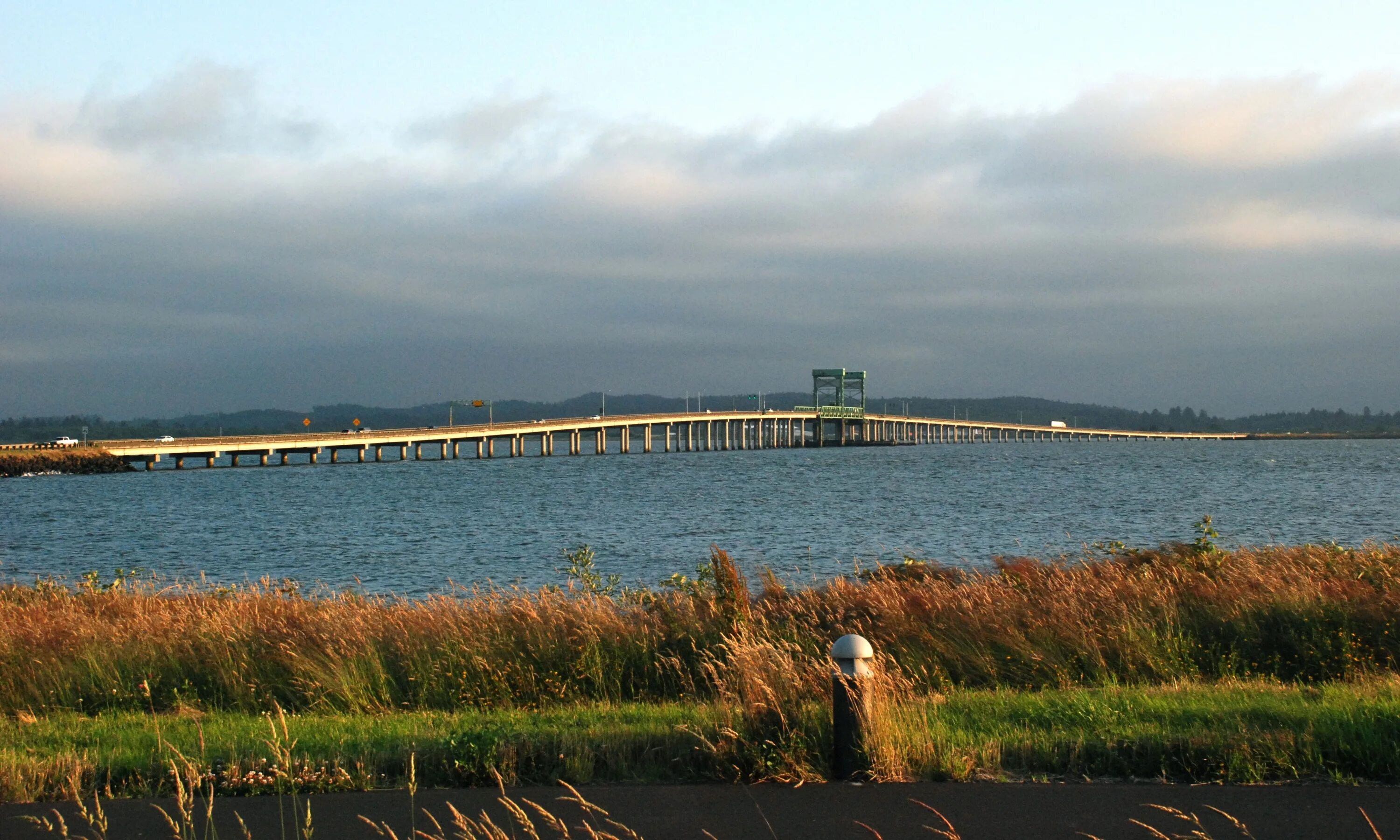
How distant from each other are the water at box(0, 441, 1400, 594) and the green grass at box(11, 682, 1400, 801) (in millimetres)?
20719

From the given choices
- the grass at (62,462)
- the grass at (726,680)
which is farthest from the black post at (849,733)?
the grass at (62,462)

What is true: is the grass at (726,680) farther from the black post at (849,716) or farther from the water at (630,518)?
the water at (630,518)

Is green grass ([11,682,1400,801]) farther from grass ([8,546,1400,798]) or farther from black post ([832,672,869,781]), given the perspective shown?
black post ([832,672,869,781])

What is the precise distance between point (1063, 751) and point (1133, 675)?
408cm

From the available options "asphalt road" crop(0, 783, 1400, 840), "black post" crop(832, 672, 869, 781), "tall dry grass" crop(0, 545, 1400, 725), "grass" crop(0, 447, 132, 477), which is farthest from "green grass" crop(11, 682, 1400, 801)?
"grass" crop(0, 447, 132, 477)

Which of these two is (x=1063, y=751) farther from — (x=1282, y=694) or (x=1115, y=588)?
(x=1115, y=588)

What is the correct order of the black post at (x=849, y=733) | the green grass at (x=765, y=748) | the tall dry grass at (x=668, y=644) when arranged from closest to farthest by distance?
the black post at (x=849, y=733), the green grass at (x=765, y=748), the tall dry grass at (x=668, y=644)

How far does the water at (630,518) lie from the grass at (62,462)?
5301 mm

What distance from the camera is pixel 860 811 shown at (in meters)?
7.38

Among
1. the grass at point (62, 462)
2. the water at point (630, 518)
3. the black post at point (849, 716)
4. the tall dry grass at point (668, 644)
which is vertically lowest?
the water at point (630, 518)

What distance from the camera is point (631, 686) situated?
482 inches

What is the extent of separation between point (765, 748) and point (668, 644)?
Result: 16.2 feet

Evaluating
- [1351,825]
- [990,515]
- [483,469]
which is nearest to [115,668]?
[1351,825]

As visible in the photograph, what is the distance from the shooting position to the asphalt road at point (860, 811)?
693 centimetres
